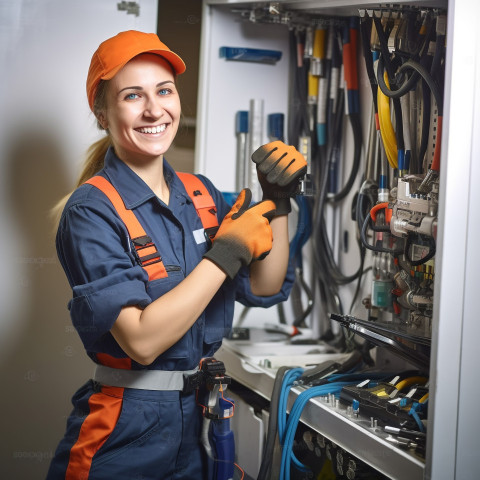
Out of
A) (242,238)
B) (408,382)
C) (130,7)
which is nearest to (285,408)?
(408,382)

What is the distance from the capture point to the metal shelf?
1.42 m

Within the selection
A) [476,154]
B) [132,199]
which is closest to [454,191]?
[476,154]

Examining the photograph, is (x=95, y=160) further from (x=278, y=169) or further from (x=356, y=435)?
(x=356, y=435)

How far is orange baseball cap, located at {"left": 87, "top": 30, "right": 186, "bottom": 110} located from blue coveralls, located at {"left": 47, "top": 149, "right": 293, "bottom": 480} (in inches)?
8.4

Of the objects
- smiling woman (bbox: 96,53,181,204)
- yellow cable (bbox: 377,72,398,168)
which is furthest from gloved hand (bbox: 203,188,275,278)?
yellow cable (bbox: 377,72,398,168)

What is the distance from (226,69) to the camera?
2557mm

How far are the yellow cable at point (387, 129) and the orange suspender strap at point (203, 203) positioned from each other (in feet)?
1.78

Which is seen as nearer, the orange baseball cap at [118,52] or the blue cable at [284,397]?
the orange baseball cap at [118,52]

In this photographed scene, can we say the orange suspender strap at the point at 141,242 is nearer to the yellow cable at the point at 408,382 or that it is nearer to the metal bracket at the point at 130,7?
the yellow cable at the point at 408,382

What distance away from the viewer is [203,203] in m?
1.85

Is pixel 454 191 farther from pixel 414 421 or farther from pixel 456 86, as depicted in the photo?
pixel 414 421

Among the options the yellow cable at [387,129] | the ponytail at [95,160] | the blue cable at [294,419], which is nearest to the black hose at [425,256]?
the yellow cable at [387,129]

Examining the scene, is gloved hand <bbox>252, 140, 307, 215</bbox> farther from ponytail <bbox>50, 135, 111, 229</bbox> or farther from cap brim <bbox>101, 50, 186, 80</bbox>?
ponytail <bbox>50, 135, 111, 229</bbox>

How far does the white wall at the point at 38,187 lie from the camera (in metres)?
2.28
